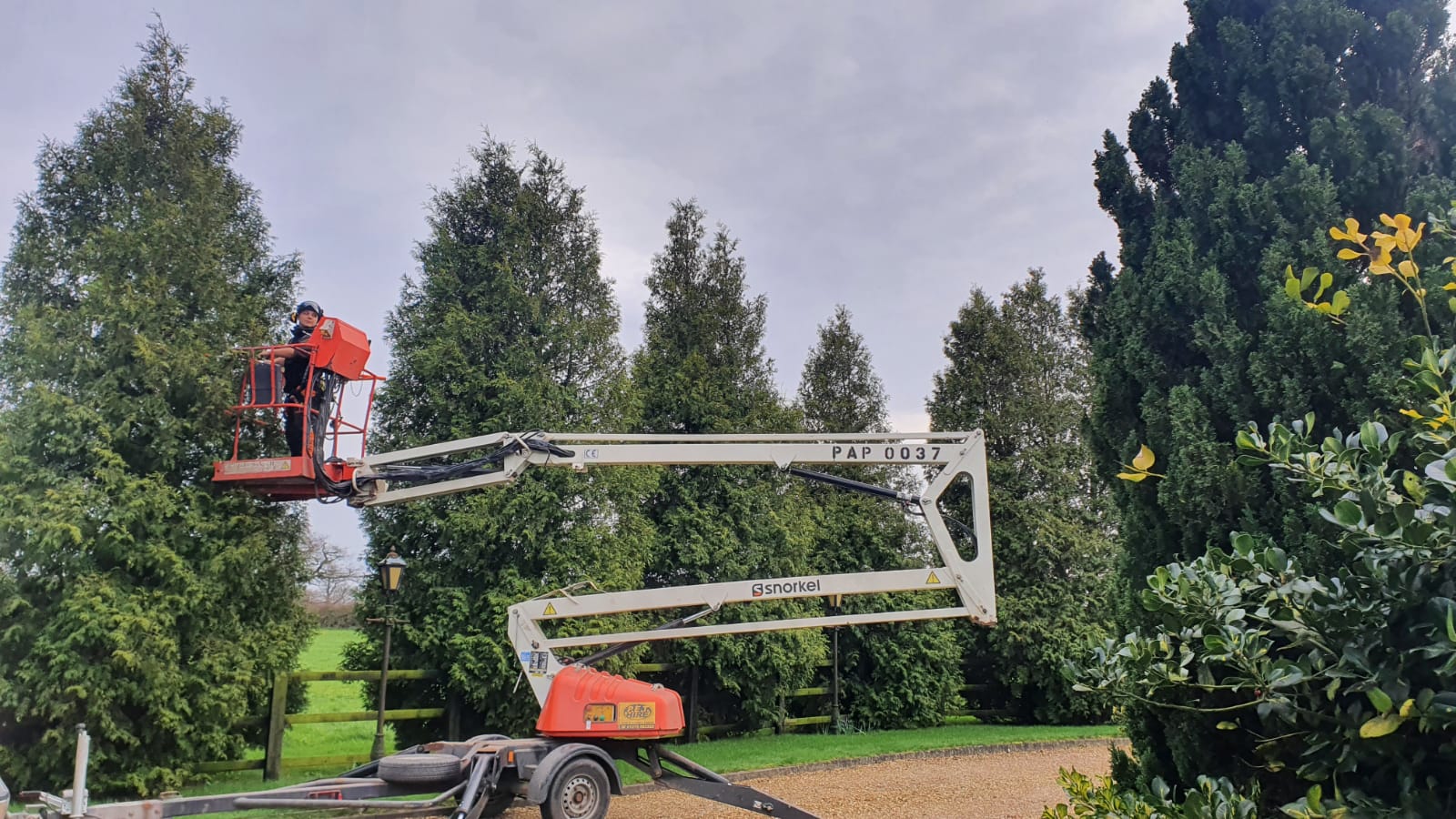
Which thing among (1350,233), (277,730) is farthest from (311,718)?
(1350,233)

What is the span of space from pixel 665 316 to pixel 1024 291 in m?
8.96

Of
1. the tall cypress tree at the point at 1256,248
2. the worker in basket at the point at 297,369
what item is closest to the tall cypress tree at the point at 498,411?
the worker in basket at the point at 297,369

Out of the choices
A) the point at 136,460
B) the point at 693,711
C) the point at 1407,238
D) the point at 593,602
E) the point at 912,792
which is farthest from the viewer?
the point at 693,711

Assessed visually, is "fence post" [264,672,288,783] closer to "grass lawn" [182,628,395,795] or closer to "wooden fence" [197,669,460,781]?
"wooden fence" [197,669,460,781]

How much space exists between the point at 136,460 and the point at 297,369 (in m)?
4.26

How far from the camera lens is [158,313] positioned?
10023mm

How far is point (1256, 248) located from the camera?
6301 mm

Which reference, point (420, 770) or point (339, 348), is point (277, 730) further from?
point (339, 348)

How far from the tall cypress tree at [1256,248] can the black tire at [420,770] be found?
5.10m

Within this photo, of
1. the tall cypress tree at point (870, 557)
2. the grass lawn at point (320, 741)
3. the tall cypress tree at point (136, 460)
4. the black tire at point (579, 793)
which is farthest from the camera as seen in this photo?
the tall cypress tree at point (870, 557)

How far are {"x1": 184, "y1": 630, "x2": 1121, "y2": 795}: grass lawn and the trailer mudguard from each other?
282 centimetres

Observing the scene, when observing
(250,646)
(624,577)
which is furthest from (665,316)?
(250,646)

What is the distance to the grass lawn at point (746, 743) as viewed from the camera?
10969mm

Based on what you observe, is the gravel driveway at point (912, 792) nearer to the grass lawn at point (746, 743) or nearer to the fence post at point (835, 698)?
the grass lawn at point (746, 743)
